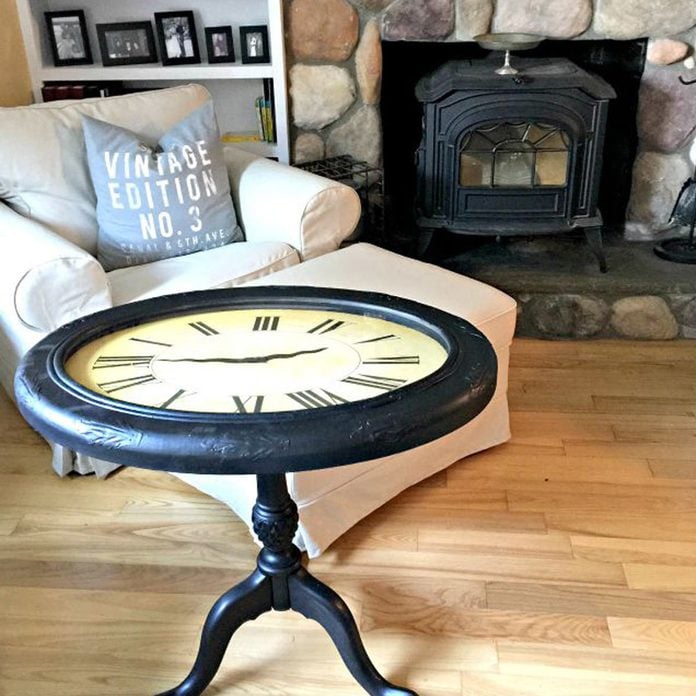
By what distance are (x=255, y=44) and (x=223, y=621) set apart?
7.05 ft

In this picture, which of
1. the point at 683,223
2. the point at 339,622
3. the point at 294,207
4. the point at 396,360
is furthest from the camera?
the point at 683,223

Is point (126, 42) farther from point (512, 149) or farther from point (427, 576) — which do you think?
point (427, 576)

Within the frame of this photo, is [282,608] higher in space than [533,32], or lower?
lower

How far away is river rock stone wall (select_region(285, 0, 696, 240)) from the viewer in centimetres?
262

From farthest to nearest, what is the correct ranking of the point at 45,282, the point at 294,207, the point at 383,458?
the point at 294,207 → the point at 45,282 → the point at 383,458

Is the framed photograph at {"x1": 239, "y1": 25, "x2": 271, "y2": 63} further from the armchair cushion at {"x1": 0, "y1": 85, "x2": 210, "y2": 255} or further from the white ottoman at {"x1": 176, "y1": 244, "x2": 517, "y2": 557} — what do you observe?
the white ottoman at {"x1": 176, "y1": 244, "x2": 517, "y2": 557}

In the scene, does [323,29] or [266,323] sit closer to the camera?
[266,323]

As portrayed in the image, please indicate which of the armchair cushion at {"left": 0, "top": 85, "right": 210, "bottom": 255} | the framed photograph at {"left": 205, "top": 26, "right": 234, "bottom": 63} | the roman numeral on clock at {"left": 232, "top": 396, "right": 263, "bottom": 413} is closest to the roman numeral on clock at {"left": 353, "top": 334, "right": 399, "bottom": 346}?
the roman numeral on clock at {"left": 232, "top": 396, "right": 263, "bottom": 413}

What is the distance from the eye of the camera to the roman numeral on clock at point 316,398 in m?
1.04

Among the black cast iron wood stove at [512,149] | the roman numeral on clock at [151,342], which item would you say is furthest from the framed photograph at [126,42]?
the roman numeral on clock at [151,342]

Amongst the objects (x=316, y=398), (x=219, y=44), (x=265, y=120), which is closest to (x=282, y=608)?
(x=316, y=398)

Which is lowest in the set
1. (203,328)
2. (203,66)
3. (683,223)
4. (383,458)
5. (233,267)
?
(683,223)

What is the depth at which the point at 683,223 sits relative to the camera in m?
2.90

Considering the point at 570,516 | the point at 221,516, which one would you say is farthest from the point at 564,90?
the point at 221,516
